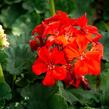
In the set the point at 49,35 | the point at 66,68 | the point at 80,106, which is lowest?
the point at 80,106

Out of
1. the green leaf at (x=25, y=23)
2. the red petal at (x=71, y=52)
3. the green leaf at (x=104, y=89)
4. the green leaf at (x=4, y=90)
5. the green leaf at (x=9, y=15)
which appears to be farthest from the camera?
the green leaf at (x=9, y=15)

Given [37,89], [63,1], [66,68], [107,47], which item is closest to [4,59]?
[37,89]

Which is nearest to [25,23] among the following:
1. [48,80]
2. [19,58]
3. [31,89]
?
[19,58]

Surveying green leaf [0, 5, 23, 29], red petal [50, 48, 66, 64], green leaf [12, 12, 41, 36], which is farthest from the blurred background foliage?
green leaf [0, 5, 23, 29]

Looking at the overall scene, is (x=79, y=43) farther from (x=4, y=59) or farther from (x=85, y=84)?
(x=4, y=59)

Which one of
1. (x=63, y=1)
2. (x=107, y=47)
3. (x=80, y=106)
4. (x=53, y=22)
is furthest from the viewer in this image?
(x=63, y=1)

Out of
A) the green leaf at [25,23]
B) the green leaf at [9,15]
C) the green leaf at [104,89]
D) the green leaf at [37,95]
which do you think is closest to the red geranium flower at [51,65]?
the green leaf at [37,95]

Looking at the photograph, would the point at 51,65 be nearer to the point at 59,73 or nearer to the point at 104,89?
the point at 59,73

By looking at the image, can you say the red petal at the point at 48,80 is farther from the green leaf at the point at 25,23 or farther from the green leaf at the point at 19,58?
the green leaf at the point at 25,23

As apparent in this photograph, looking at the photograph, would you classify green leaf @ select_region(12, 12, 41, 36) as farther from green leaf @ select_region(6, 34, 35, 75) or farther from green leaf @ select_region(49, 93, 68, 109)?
green leaf @ select_region(49, 93, 68, 109)
